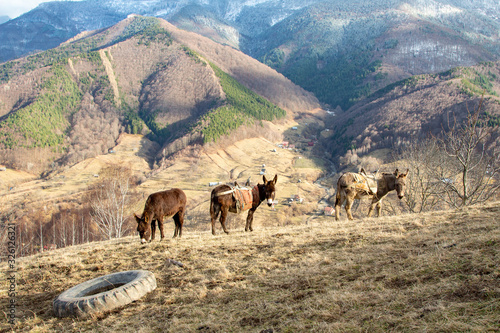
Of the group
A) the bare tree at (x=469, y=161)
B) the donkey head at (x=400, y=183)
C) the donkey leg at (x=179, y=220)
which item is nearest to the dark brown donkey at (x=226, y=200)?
the donkey leg at (x=179, y=220)

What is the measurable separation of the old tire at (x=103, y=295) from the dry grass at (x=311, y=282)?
250 mm

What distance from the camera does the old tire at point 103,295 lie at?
838 cm

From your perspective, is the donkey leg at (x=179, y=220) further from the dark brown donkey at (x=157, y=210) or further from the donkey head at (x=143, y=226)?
the donkey head at (x=143, y=226)

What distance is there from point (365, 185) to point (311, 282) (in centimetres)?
970

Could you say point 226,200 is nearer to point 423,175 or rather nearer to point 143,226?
point 143,226

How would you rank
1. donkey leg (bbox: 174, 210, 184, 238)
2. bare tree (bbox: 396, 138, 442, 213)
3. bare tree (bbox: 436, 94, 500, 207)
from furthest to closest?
bare tree (bbox: 396, 138, 442, 213) → bare tree (bbox: 436, 94, 500, 207) → donkey leg (bbox: 174, 210, 184, 238)

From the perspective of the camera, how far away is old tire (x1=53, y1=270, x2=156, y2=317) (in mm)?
8383

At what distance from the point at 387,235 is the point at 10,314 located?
12.3 metres

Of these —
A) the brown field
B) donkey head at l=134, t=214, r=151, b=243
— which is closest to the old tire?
the brown field

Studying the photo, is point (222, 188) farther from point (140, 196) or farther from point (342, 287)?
point (140, 196)

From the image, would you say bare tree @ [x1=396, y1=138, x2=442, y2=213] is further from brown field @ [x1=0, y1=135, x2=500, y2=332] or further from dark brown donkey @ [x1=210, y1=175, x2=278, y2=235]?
brown field @ [x1=0, y1=135, x2=500, y2=332]

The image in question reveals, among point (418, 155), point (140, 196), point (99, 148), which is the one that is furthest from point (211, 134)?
point (418, 155)

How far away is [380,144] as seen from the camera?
146m

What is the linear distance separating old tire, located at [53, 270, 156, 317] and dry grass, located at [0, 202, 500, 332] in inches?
9.9
